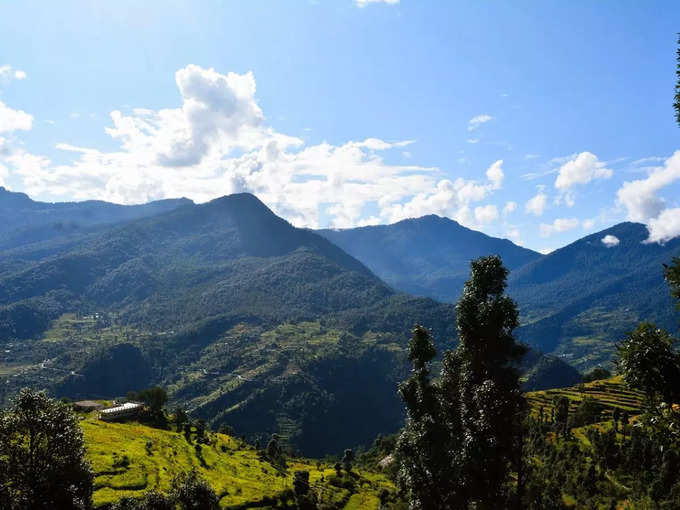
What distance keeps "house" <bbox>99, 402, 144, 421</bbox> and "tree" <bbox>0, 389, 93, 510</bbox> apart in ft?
337

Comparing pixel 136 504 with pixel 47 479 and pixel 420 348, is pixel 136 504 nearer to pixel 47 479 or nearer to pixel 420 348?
pixel 47 479

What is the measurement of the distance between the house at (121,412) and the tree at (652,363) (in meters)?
138

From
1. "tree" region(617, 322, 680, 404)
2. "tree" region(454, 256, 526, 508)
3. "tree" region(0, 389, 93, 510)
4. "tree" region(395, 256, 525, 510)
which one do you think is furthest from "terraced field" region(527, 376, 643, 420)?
"tree" region(617, 322, 680, 404)

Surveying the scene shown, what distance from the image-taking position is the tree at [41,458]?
32.3m

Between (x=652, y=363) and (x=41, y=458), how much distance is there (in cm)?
3990

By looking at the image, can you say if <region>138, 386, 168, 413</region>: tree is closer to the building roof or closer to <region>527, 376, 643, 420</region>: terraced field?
the building roof

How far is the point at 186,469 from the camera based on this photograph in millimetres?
93250

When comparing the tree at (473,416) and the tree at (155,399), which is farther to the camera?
the tree at (155,399)

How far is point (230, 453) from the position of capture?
422 feet

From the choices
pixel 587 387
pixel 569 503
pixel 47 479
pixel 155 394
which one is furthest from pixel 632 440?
pixel 155 394

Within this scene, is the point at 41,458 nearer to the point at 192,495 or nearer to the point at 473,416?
the point at 192,495

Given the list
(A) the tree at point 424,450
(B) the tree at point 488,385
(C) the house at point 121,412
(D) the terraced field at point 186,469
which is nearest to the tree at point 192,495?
(D) the terraced field at point 186,469

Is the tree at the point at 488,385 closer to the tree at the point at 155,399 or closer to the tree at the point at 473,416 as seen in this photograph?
the tree at the point at 473,416

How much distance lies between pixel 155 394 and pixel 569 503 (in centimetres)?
11731
